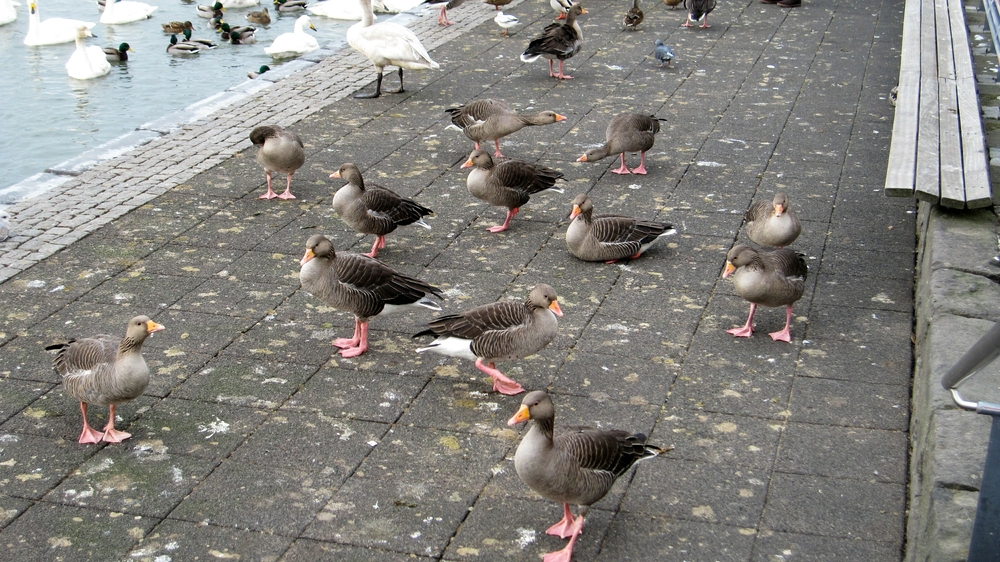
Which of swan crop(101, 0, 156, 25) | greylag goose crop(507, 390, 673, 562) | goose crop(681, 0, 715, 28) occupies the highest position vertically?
greylag goose crop(507, 390, 673, 562)

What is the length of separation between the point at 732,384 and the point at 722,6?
1359cm

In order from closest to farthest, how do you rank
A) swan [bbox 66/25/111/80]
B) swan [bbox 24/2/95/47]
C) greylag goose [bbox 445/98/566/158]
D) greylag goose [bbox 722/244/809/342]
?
greylag goose [bbox 722/244/809/342] < greylag goose [bbox 445/98/566/158] < swan [bbox 66/25/111/80] < swan [bbox 24/2/95/47]

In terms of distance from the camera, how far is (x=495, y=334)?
6.20m

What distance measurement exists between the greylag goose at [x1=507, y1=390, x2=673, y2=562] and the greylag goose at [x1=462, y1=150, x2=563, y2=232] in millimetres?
4218

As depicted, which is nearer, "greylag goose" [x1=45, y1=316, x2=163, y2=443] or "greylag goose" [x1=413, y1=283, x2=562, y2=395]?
"greylag goose" [x1=45, y1=316, x2=163, y2=443]

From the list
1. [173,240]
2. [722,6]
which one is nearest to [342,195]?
[173,240]

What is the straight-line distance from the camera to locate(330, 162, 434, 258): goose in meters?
8.36

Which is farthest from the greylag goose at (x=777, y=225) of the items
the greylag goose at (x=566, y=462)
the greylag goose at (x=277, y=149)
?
the greylag goose at (x=277, y=149)

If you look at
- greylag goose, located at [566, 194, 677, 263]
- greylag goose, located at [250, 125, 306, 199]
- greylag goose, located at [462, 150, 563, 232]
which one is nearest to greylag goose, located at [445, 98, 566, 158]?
greylag goose, located at [462, 150, 563, 232]

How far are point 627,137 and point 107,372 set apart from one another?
602 cm

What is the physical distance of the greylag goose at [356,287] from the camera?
6832mm

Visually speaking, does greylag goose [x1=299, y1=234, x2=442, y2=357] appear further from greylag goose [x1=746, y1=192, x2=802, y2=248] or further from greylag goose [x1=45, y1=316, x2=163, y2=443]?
greylag goose [x1=746, y1=192, x2=802, y2=248]

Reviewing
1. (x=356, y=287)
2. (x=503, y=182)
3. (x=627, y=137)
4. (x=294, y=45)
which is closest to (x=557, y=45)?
(x=627, y=137)

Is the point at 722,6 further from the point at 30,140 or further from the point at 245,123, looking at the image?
the point at 30,140
